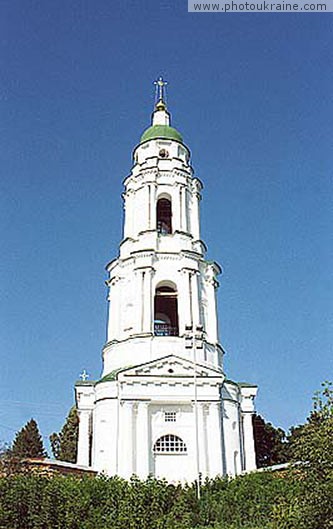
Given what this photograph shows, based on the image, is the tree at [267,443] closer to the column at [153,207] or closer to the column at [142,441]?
the column at [142,441]

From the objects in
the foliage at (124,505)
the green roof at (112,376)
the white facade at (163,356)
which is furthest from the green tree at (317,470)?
the green roof at (112,376)

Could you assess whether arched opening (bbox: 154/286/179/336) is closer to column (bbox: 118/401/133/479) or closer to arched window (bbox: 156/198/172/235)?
arched window (bbox: 156/198/172/235)

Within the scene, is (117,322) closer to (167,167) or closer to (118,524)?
(167,167)

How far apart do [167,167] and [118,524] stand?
2707 centimetres

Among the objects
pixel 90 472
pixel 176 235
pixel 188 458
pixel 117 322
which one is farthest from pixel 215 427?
pixel 176 235

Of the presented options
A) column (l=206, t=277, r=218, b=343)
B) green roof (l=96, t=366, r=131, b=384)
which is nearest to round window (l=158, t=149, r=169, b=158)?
column (l=206, t=277, r=218, b=343)

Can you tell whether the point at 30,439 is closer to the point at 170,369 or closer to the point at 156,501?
the point at 170,369

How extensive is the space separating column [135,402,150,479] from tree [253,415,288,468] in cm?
1594

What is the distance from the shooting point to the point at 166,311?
138 ft

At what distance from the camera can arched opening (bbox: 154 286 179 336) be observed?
3995cm

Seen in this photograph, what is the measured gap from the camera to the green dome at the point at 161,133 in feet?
150

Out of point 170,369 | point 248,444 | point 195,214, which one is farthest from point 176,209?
point 248,444

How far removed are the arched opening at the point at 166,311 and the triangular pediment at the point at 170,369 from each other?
4392 mm

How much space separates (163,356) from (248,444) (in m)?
7.48
